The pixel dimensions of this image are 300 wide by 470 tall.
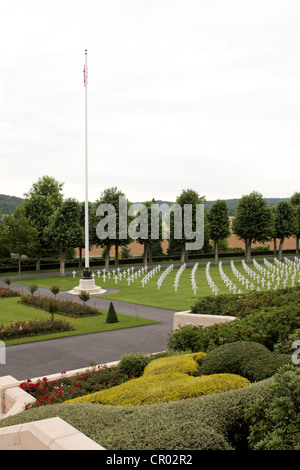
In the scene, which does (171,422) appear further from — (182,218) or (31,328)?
(182,218)

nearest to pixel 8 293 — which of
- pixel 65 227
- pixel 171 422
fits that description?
pixel 65 227

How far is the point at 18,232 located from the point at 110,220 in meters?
11.7

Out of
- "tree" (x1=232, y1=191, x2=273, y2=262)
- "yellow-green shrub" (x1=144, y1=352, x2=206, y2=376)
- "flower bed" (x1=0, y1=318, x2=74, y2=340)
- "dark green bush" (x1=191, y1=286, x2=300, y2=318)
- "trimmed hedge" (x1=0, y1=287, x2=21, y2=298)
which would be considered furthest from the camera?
"tree" (x1=232, y1=191, x2=273, y2=262)

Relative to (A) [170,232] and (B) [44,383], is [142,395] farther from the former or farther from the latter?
(A) [170,232]

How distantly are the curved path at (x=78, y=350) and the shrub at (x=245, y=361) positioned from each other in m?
4.01

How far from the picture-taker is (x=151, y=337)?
19.5 metres

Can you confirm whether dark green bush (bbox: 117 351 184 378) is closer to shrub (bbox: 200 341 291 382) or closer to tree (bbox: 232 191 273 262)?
shrub (bbox: 200 341 291 382)

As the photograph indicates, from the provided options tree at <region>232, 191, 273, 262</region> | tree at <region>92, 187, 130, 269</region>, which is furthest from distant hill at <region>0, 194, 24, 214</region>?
tree at <region>232, 191, 273, 262</region>

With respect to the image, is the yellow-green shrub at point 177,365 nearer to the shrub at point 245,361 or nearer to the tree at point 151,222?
the shrub at point 245,361

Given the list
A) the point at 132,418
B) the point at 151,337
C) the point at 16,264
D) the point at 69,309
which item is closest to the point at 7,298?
the point at 69,309

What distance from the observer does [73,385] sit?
11.4 m

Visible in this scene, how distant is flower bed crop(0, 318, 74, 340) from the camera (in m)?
19.6

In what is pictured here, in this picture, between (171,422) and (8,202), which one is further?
(8,202)

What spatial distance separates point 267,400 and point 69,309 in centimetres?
1996
